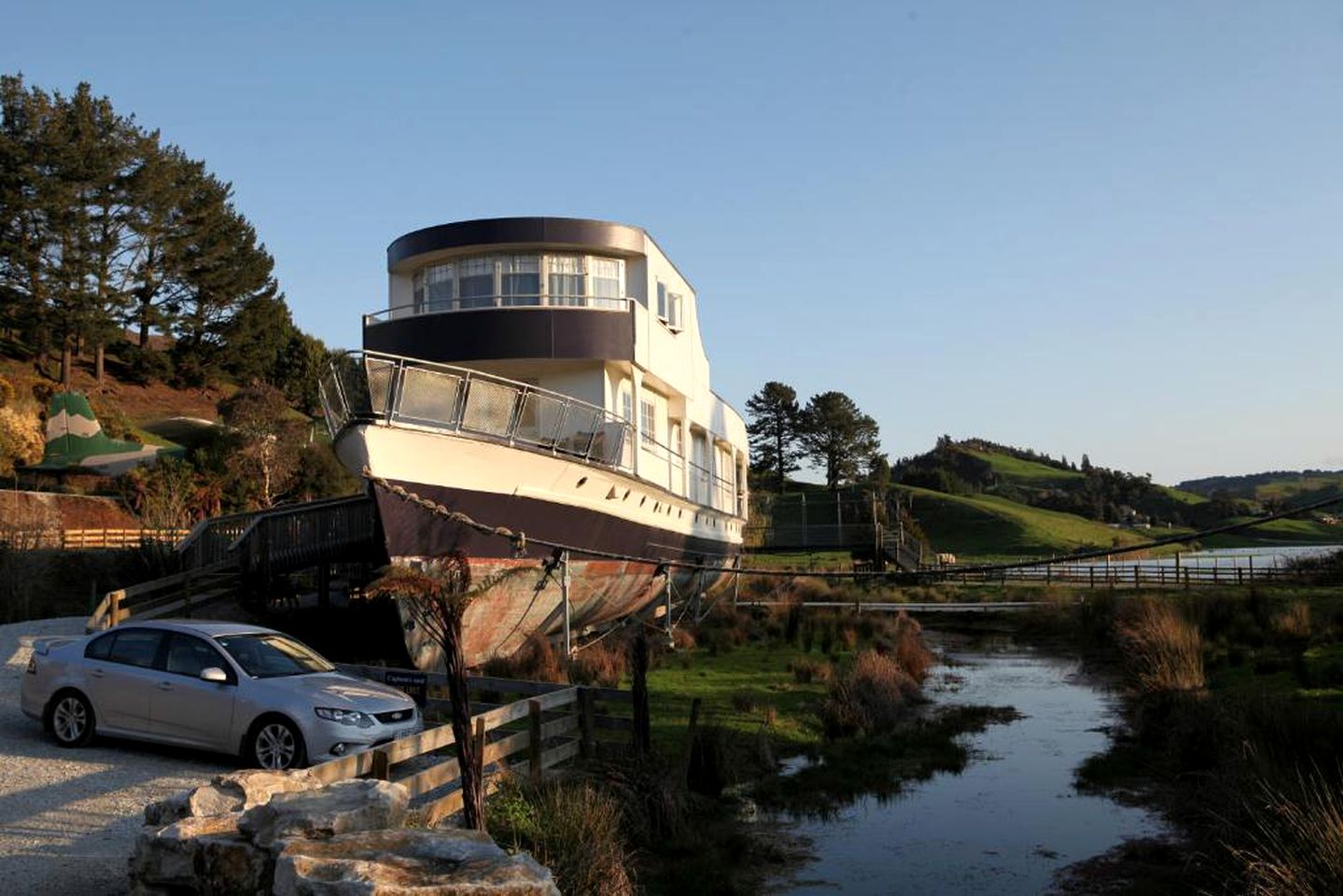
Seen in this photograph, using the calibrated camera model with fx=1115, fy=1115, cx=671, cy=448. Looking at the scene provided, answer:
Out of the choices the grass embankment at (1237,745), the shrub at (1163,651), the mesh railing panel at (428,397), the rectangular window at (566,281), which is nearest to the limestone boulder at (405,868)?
the grass embankment at (1237,745)

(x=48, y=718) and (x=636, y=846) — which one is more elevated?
(x=48, y=718)

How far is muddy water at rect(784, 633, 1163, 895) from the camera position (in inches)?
431

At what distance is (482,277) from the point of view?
2258 cm

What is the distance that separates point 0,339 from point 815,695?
2326 inches

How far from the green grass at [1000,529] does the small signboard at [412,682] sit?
7004 centimetres

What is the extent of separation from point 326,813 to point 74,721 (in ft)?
24.4

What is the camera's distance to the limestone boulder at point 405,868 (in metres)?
5.66

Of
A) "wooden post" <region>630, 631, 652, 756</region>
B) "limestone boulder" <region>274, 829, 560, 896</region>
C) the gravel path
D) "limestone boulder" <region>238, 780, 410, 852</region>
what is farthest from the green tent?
"limestone boulder" <region>274, 829, 560, 896</region>

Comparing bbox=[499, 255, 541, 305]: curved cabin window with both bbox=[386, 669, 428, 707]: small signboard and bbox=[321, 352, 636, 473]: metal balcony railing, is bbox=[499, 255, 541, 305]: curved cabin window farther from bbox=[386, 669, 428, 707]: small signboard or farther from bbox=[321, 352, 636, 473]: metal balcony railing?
bbox=[386, 669, 428, 707]: small signboard

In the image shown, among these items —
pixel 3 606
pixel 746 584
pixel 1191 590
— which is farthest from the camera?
pixel 746 584

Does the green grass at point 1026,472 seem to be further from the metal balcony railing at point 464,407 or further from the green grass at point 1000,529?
the metal balcony railing at point 464,407

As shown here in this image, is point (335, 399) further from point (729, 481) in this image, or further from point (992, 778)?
point (729, 481)

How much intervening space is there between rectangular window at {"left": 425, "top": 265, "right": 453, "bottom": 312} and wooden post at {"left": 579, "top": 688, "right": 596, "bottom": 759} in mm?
11557

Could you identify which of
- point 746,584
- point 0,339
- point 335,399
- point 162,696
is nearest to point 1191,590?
point 746,584
